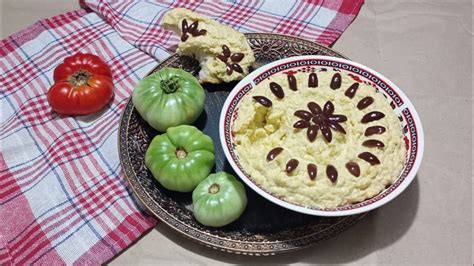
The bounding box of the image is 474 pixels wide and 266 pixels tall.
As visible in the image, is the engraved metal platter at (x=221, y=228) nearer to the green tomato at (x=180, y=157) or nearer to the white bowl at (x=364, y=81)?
the green tomato at (x=180, y=157)

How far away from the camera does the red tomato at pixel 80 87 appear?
289 cm

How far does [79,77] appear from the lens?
117 inches

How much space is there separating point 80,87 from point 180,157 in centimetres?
94

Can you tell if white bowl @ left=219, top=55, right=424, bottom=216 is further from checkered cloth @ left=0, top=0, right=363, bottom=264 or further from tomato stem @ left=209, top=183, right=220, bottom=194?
checkered cloth @ left=0, top=0, right=363, bottom=264

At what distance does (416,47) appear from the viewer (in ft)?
11.1

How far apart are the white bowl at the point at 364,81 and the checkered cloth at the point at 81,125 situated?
660 mm

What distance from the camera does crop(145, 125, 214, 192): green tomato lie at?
7.59 ft

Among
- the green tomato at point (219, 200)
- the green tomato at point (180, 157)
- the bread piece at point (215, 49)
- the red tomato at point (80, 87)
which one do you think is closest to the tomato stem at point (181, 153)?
the green tomato at point (180, 157)

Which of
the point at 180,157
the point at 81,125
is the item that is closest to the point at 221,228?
the point at 180,157

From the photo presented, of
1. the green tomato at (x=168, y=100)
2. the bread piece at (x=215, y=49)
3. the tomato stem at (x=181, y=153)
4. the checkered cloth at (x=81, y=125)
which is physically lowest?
the checkered cloth at (x=81, y=125)

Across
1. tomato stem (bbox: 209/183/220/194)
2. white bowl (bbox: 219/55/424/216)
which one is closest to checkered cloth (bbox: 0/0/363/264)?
tomato stem (bbox: 209/183/220/194)

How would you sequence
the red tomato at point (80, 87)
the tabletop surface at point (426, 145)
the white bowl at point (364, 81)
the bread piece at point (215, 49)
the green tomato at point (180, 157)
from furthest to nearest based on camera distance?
the red tomato at point (80, 87) → the bread piece at point (215, 49) → the tabletop surface at point (426, 145) → the green tomato at point (180, 157) → the white bowl at point (364, 81)

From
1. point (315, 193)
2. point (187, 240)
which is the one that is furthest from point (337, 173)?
point (187, 240)

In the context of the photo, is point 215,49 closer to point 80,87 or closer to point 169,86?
point 169,86
